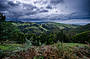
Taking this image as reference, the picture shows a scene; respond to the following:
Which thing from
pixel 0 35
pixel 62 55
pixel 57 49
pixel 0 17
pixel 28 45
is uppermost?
pixel 0 17

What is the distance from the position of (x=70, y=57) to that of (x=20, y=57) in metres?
0.90

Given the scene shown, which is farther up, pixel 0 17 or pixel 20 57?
pixel 0 17

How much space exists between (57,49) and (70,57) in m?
0.28

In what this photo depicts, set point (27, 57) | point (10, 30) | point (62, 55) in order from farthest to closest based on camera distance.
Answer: point (10, 30) → point (62, 55) → point (27, 57)

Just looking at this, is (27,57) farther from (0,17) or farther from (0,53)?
(0,17)

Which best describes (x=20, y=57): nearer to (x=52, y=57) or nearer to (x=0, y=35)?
(x=52, y=57)

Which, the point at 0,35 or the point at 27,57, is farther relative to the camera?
the point at 0,35

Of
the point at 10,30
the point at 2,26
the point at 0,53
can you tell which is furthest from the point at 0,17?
the point at 0,53

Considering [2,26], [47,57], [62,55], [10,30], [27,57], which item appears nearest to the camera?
[27,57]

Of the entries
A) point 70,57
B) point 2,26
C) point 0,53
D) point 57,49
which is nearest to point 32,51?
point 57,49

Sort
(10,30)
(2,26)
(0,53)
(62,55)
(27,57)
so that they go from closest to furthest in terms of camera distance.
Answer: (27,57) < (62,55) < (0,53) < (2,26) < (10,30)

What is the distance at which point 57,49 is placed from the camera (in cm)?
168

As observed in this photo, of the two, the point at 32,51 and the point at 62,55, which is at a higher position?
the point at 32,51

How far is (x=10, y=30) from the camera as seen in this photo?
7184 millimetres
